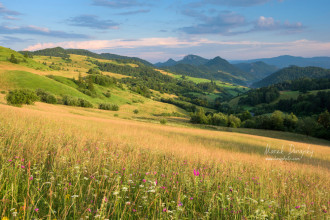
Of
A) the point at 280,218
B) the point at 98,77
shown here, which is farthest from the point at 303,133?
the point at 98,77

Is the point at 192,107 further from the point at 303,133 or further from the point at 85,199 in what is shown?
the point at 85,199

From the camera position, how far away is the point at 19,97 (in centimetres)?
3553

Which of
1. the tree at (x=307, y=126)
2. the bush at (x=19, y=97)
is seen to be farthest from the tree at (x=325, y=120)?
the bush at (x=19, y=97)

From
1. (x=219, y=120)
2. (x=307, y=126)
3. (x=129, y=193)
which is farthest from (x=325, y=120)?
(x=129, y=193)

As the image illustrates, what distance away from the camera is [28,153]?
562 centimetres

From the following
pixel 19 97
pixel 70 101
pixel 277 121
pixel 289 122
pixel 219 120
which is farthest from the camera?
pixel 219 120

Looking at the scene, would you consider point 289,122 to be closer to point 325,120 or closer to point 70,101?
point 325,120

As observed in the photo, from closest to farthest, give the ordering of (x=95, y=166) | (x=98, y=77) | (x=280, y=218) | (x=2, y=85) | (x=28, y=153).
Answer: (x=280, y=218) < (x=95, y=166) < (x=28, y=153) < (x=2, y=85) < (x=98, y=77)

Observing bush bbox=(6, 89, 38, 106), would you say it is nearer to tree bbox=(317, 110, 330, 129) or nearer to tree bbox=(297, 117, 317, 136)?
tree bbox=(297, 117, 317, 136)

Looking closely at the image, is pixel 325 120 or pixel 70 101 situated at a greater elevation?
pixel 325 120

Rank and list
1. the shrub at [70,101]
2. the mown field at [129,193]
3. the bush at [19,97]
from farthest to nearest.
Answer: the shrub at [70,101]
the bush at [19,97]
the mown field at [129,193]

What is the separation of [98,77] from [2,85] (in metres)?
85.4

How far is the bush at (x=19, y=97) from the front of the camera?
34375mm

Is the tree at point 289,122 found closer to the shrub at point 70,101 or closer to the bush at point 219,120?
the bush at point 219,120
